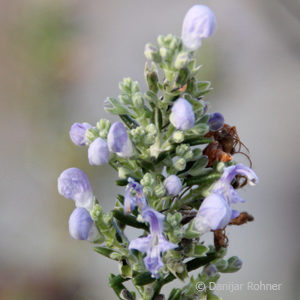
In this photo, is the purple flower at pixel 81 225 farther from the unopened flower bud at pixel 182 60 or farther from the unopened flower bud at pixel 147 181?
the unopened flower bud at pixel 182 60

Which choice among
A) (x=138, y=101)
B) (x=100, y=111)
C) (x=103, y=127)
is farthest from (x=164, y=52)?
(x=100, y=111)

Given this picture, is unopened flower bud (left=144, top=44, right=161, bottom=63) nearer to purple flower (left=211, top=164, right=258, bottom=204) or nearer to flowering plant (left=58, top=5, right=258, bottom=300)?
flowering plant (left=58, top=5, right=258, bottom=300)

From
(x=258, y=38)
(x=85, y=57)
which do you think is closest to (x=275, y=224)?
(x=258, y=38)

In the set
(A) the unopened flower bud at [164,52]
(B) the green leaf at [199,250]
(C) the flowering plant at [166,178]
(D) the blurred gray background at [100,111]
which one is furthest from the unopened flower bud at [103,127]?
(D) the blurred gray background at [100,111]

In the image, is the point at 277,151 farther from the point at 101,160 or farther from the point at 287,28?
the point at 101,160

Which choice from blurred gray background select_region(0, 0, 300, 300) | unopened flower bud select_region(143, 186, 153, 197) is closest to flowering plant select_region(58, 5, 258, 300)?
unopened flower bud select_region(143, 186, 153, 197)

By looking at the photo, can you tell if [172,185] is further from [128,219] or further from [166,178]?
→ [128,219]
